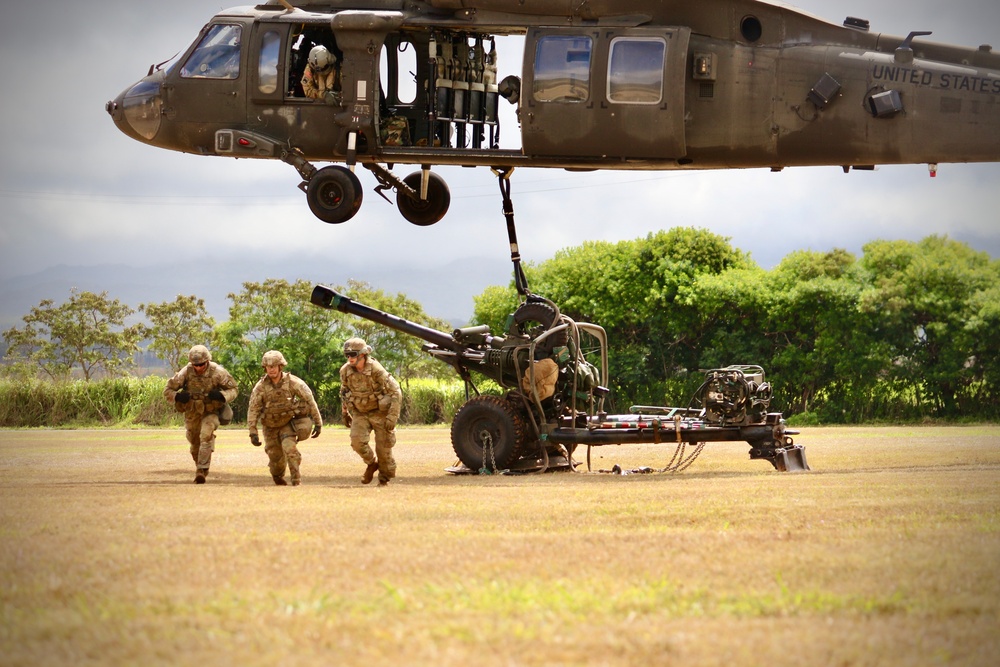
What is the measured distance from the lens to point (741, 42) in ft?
55.4

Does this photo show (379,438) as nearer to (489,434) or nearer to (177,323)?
(489,434)

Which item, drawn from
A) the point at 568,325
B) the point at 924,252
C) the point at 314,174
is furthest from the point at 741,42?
the point at 924,252

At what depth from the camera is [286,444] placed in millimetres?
15805

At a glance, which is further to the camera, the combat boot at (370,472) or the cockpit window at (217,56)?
the cockpit window at (217,56)

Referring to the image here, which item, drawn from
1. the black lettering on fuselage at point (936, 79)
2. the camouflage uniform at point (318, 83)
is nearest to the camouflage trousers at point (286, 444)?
the camouflage uniform at point (318, 83)

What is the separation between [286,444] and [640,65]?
255 inches

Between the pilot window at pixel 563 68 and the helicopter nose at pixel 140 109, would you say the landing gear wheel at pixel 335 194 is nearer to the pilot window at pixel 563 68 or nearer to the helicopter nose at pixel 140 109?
the helicopter nose at pixel 140 109

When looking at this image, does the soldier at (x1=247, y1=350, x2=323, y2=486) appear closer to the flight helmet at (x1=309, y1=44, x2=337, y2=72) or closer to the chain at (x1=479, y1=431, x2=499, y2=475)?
the chain at (x1=479, y1=431, x2=499, y2=475)

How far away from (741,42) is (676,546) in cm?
925

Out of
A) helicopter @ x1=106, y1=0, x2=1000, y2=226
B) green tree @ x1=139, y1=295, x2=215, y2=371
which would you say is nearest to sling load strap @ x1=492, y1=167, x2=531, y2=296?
helicopter @ x1=106, y1=0, x2=1000, y2=226

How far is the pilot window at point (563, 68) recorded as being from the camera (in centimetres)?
1684

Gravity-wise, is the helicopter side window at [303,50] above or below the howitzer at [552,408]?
above

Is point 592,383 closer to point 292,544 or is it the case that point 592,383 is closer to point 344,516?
point 344,516

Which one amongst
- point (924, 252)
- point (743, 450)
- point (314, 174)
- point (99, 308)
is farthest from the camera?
point (99, 308)
